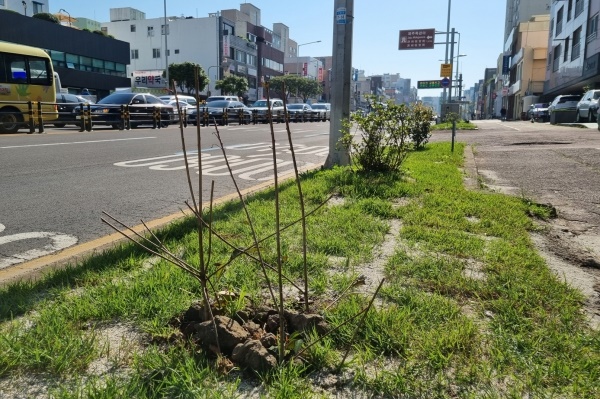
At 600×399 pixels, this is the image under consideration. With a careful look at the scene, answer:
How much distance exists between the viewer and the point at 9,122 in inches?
678

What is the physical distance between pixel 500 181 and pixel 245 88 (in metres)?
63.2

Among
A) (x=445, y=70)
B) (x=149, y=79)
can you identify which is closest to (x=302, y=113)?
(x=445, y=70)

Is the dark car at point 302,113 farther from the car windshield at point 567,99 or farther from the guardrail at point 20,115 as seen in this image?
the guardrail at point 20,115

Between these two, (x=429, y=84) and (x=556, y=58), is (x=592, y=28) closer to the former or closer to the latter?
(x=429, y=84)

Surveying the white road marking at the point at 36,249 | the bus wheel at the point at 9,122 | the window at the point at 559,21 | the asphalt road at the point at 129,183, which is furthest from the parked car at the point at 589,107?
the white road marking at the point at 36,249

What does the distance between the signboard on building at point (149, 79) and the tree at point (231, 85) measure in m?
8.05

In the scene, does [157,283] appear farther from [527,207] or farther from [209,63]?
[209,63]

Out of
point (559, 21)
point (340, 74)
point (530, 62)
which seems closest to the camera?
point (340, 74)

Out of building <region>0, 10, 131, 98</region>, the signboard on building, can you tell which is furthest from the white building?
building <region>0, 10, 131, 98</region>

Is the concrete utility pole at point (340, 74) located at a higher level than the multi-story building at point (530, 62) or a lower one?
lower

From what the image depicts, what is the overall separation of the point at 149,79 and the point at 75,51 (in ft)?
62.4

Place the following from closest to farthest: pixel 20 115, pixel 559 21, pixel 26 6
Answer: pixel 20 115 < pixel 559 21 < pixel 26 6

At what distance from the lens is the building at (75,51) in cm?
4172

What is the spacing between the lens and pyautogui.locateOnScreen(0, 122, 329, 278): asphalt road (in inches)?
170
